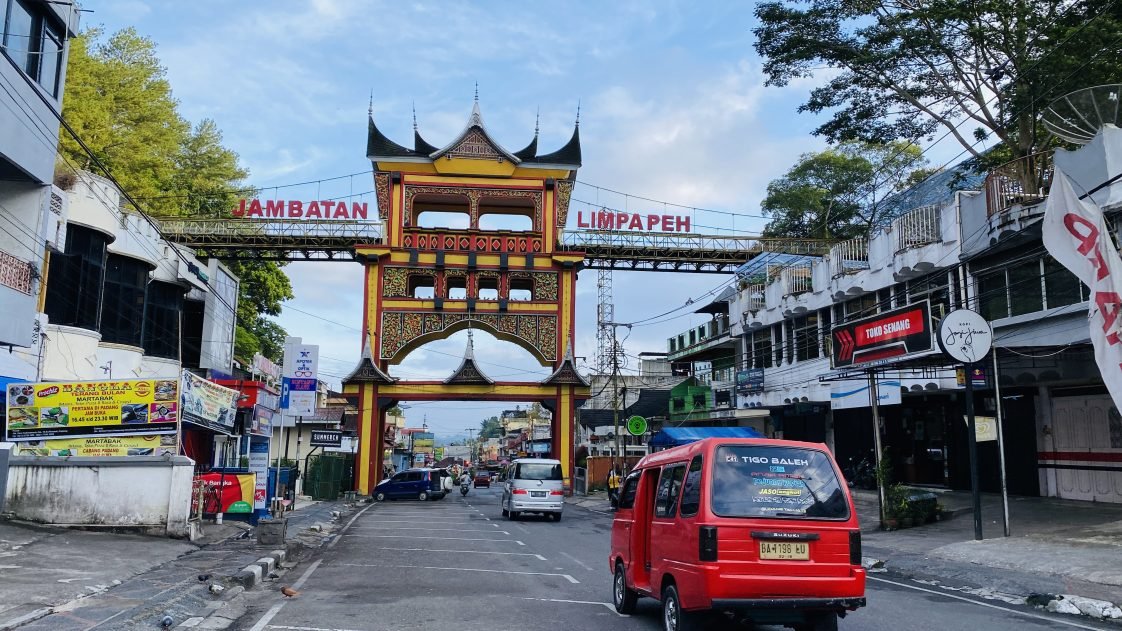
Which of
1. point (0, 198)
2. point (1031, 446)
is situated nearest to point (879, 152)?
point (1031, 446)

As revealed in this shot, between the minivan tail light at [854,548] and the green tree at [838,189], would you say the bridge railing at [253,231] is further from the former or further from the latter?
the minivan tail light at [854,548]

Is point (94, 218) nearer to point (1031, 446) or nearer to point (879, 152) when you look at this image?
point (1031, 446)

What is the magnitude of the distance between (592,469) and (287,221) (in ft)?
68.2

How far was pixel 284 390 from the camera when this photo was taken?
63.6 feet

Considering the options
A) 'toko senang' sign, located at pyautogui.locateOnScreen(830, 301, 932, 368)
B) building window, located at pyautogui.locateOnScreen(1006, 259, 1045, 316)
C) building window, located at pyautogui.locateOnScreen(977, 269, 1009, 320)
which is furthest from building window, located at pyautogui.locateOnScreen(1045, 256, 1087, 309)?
'toko senang' sign, located at pyautogui.locateOnScreen(830, 301, 932, 368)

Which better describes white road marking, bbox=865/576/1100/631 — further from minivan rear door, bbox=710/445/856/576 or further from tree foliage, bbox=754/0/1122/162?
tree foliage, bbox=754/0/1122/162

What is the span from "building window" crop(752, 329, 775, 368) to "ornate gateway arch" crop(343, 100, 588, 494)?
8332 mm

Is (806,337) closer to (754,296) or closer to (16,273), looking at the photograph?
(754,296)

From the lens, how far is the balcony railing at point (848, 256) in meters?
30.1

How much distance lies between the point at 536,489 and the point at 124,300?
54.4 feet

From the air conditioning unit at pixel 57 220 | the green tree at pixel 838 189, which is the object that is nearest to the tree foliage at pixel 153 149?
the air conditioning unit at pixel 57 220

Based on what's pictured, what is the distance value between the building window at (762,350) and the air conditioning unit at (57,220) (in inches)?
1046

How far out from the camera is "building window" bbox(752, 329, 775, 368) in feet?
118

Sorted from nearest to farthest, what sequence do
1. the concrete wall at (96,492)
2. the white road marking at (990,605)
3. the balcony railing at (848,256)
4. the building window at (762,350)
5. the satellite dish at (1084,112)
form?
the white road marking at (990,605)
the concrete wall at (96,492)
the satellite dish at (1084,112)
the balcony railing at (848,256)
the building window at (762,350)
